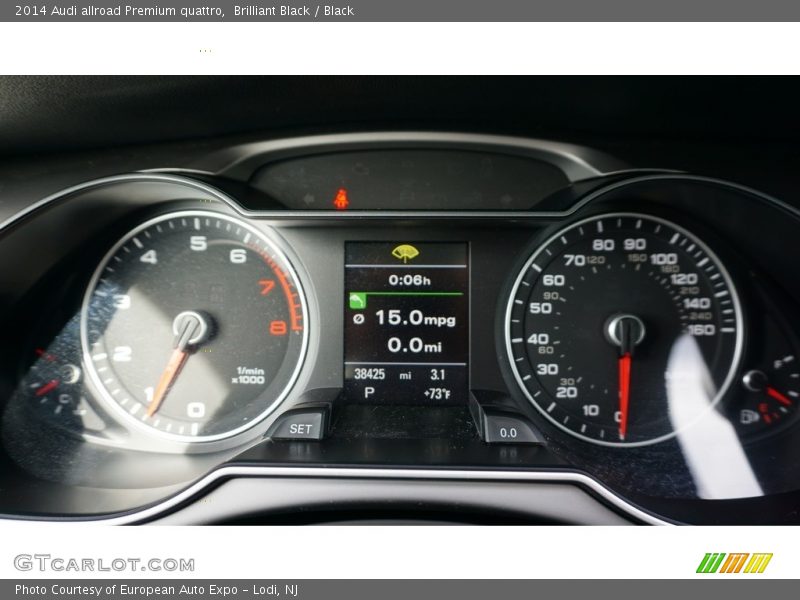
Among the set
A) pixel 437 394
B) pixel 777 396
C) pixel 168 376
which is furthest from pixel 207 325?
pixel 777 396

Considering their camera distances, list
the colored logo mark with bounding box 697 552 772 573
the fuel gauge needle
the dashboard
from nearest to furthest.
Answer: the colored logo mark with bounding box 697 552 772 573, the dashboard, the fuel gauge needle

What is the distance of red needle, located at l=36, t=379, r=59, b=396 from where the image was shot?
2141 mm

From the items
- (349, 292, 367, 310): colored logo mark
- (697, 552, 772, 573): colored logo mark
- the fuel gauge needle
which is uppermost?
(349, 292, 367, 310): colored logo mark

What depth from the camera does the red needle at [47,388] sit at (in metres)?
2.14

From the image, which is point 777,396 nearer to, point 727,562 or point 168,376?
point 727,562

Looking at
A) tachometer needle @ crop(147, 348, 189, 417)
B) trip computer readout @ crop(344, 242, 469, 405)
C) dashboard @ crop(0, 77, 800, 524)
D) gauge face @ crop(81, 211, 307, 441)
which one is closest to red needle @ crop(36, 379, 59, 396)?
dashboard @ crop(0, 77, 800, 524)

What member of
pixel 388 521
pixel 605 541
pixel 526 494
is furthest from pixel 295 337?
pixel 605 541

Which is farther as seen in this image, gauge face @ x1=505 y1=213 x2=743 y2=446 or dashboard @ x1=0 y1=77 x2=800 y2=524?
gauge face @ x1=505 y1=213 x2=743 y2=446

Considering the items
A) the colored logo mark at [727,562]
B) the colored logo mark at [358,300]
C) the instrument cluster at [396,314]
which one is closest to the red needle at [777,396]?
the instrument cluster at [396,314]

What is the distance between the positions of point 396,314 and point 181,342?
78cm

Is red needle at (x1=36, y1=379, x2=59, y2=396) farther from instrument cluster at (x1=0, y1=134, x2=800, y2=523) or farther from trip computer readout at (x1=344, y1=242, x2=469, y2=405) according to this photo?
trip computer readout at (x1=344, y1=242, x2=469, y2=405)

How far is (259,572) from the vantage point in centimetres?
141

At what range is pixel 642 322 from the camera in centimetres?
208

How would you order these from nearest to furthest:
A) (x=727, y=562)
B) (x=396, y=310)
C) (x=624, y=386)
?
1. (x=727, y=562)
2. (x=624, y=386)
3. (x=396, y=310)
